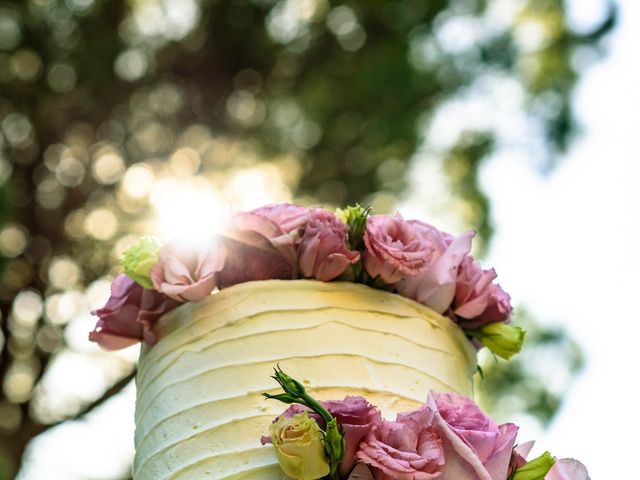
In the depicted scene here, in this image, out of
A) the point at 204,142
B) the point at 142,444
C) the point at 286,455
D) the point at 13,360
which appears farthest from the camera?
the point at 204,142

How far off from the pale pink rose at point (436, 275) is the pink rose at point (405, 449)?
385mm

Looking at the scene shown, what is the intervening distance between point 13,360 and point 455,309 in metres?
4.77

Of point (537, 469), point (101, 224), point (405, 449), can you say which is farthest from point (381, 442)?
point (101, 224)

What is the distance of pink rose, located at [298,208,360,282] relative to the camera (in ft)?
5.94

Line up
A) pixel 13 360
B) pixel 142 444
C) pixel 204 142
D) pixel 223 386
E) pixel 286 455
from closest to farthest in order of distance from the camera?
pixel 286 455, pixel 223 386, pixel 142 444, pixel 13 360, pixel 204 142

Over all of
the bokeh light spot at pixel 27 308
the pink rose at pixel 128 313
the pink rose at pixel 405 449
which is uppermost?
the pink rose at pixel 405 449

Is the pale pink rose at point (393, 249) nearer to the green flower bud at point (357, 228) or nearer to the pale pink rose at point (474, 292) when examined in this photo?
the green flower bud at point (357, 228)

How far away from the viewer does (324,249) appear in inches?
71.5

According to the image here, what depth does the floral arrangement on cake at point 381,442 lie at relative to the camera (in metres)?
1.50

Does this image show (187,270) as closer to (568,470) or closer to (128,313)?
(128,313)

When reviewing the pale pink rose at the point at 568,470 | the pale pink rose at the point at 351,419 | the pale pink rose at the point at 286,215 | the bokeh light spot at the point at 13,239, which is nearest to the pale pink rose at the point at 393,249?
the pale pink rose at the point at 286,215

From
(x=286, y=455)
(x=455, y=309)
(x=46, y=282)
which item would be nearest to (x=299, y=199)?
(x=46, y=282)

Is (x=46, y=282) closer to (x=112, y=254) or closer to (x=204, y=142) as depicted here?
(x=112, y=254)

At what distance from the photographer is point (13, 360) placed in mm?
6113
